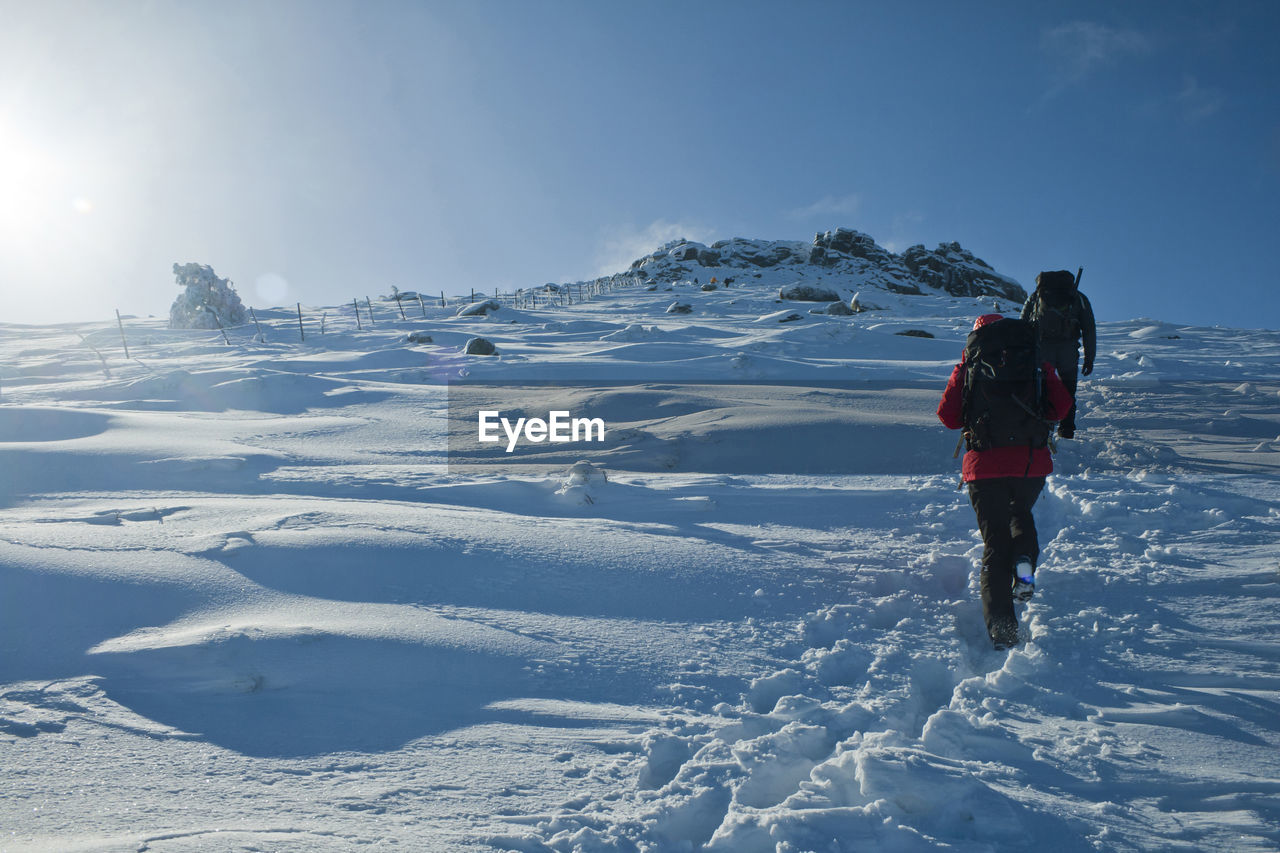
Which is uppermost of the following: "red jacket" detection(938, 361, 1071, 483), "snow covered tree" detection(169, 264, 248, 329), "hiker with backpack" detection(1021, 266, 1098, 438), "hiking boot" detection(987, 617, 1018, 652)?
"snow covered tree" detection(169, 264, 248, 329)

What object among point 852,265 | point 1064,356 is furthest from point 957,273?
point 1064,356

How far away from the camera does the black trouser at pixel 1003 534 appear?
3.00m

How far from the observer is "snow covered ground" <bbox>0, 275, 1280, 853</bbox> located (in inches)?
74.8

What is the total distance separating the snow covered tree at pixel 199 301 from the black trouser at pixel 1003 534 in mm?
33146

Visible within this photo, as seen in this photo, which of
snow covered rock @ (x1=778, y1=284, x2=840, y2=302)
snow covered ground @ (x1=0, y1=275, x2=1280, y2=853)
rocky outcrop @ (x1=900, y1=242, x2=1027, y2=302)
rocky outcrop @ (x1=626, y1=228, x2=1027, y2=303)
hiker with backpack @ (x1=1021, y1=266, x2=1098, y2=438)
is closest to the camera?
snow covered ground @ (x1=0, y1=275, x2=1280, y2=853)

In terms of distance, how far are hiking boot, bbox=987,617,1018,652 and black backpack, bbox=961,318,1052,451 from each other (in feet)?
2.69

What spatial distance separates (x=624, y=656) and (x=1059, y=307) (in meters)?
4.69

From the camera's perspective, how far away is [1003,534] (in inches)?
120

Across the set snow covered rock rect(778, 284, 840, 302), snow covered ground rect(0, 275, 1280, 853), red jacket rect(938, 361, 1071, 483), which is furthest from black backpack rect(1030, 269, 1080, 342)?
snow covered rock rect(778, 284, 840, 302)

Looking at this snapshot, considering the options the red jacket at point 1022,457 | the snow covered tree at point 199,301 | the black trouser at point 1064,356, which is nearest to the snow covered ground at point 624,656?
the red jacket at point 1022,457

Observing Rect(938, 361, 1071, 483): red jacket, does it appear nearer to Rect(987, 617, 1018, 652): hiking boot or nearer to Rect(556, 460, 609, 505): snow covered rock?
Rect(987, 617, 1018, 652): hiking boot

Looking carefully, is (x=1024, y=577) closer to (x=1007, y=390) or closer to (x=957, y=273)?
(x=1007, y=390)

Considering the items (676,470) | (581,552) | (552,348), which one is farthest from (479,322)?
(581,552)

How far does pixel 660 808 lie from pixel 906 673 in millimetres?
1370
